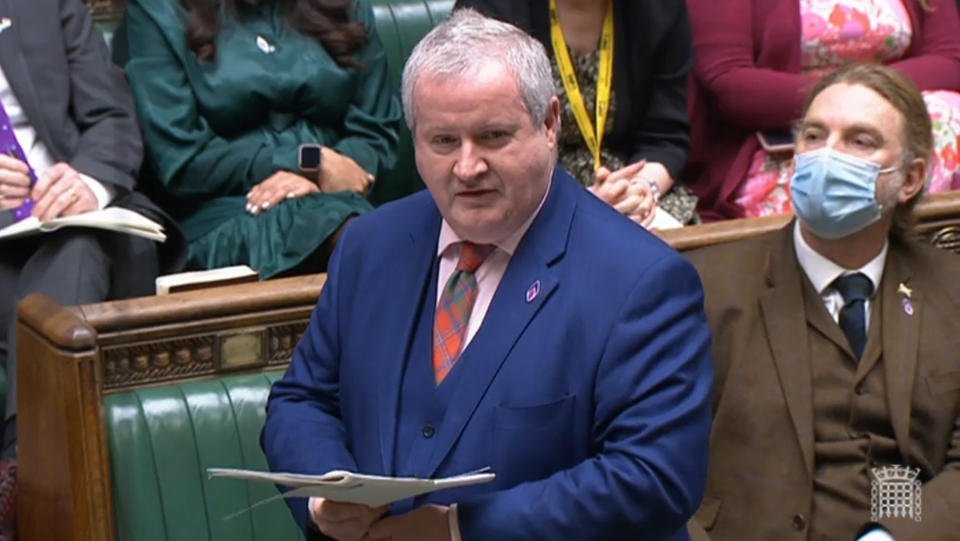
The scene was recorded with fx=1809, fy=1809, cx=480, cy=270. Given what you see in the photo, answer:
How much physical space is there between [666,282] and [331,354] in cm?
54

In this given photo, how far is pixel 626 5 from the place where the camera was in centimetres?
439

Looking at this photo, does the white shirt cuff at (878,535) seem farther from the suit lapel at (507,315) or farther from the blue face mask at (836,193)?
the suit lapel at (507,315)

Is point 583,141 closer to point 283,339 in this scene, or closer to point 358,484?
point 283,339

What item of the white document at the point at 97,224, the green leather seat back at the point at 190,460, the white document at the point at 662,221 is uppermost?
the white document at the point at 97,224

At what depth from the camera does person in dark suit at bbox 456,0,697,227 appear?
4.33 metres

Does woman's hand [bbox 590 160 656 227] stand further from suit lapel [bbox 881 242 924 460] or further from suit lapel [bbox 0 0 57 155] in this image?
suit lapel [bbox 0 0 57 155]

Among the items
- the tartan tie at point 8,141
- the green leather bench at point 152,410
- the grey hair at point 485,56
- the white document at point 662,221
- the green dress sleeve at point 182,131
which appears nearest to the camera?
the grey hair at point 485,56

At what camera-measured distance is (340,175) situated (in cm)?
421

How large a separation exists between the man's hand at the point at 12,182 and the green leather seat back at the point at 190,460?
0.68 metres

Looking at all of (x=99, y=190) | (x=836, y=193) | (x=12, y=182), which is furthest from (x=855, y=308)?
(x=12, y=182)

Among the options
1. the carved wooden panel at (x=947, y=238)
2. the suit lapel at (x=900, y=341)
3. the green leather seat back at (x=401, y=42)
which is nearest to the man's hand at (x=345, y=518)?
the suit lapel at (x=900, y=341)

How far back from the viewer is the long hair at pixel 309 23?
4.13 m

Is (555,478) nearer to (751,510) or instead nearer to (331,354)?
(331,354)

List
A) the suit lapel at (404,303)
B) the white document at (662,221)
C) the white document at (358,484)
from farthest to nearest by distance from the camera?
the white document at (662,221), the suit lapel at (404,303), the white document at (358,484)
